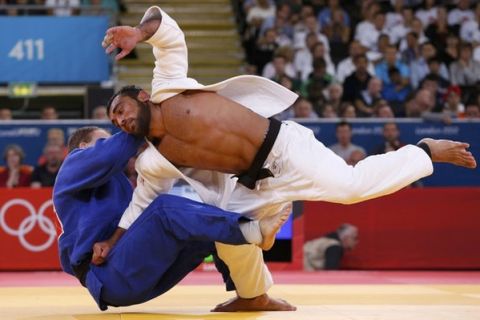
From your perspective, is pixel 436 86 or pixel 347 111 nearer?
pixel 347 111

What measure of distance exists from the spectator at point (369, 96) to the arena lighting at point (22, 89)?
3.99 meters

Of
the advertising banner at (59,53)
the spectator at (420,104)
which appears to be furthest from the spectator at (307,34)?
the advertising banner at (59,53)

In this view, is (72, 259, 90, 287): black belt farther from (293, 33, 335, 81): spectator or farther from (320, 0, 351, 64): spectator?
(320, 0, 351, 64): spectator

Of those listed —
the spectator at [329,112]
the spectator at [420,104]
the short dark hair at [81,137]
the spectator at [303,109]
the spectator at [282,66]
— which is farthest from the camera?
the spectator at [282,66]

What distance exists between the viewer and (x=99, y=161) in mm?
5398

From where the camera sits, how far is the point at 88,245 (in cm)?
552

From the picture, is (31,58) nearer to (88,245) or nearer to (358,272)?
(358,272)

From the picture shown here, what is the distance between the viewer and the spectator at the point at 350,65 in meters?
13.3

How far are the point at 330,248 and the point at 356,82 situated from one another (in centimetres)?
335

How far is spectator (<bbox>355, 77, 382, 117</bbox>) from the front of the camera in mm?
12633

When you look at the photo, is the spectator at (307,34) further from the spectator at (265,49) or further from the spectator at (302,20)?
the spectator at (265,49)

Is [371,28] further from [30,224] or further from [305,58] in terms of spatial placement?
[30,224]

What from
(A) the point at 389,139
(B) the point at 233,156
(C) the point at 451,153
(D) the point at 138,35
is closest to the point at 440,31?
(A) the point at 389,139

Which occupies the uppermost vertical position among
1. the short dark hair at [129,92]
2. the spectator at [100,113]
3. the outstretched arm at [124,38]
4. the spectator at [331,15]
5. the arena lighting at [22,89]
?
the outstretched arm at [124,38]
